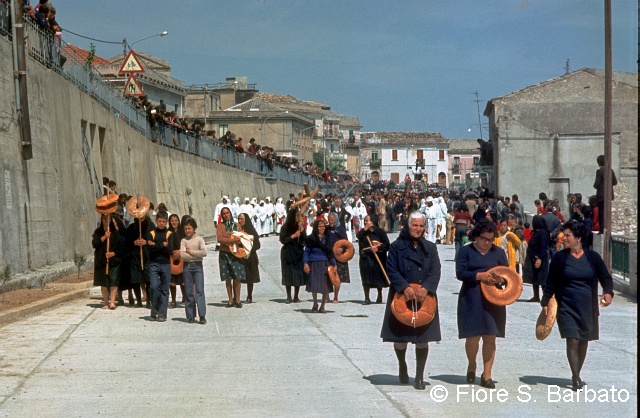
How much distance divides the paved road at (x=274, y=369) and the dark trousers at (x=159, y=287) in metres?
0.36

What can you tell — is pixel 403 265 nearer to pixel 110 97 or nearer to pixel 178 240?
pixel 178 240

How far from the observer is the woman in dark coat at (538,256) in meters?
18.6

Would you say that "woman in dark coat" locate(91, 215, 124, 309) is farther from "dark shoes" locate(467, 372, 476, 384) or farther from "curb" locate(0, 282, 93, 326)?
"dark shoes" locate(467, 372, 476, 384)

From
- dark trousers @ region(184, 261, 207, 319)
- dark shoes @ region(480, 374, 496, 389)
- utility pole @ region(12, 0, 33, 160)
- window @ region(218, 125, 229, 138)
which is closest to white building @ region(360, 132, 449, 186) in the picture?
window @ region(218, 125, 229, 138)

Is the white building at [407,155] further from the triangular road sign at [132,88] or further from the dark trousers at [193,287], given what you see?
the dark trousers at [193,287]

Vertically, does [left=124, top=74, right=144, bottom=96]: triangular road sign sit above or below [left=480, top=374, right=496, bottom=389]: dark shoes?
above

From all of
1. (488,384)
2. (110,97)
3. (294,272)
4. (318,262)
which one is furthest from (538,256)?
(110,97)

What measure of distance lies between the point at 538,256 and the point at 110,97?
58.3 ft

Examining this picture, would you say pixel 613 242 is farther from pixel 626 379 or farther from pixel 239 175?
pixel 239 175

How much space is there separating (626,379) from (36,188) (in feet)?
47.7

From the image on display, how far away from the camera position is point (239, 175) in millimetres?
55875

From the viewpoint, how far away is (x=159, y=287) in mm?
16547

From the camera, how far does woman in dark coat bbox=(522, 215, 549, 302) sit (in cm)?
1864

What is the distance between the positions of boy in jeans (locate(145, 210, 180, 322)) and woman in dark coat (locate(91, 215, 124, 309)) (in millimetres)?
1056
